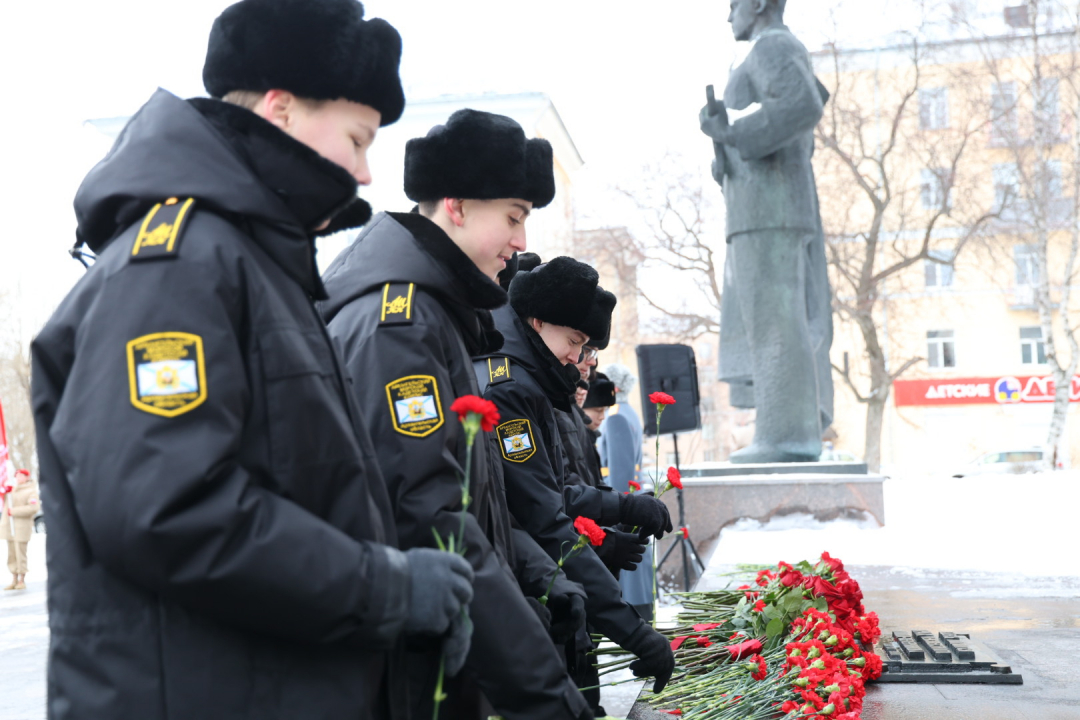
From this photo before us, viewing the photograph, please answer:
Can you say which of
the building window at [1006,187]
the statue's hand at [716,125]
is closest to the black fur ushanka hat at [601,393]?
the statue's hand at [716,125]

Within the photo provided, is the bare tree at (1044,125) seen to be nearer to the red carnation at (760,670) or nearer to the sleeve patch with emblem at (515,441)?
the red carnation at (760,670)

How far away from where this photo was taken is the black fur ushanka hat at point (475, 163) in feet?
7.47

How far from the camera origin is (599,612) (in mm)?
2656

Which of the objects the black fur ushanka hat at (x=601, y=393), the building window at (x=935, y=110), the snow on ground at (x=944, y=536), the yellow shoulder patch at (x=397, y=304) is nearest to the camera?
the yellow shoulder patch at (x=397, y=304)

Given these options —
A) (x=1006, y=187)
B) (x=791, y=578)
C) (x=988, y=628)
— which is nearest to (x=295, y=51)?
(x=791, y=578)

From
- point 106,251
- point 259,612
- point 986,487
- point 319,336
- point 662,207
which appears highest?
point 662,207

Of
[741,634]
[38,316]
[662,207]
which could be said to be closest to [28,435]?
[38,316]

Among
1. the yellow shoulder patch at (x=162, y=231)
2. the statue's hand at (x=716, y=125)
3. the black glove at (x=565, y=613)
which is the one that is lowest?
the black glove at (x=565, y=613)

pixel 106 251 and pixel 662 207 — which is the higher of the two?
pixel 662 207

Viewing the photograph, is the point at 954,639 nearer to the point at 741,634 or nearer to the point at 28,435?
the point at 741,634

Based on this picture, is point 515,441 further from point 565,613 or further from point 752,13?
point 752,13

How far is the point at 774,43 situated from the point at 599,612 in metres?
6.29

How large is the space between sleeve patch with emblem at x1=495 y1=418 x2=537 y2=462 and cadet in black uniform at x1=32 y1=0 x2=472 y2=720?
1116 mm

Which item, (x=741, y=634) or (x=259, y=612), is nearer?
(x=259, y=612)
